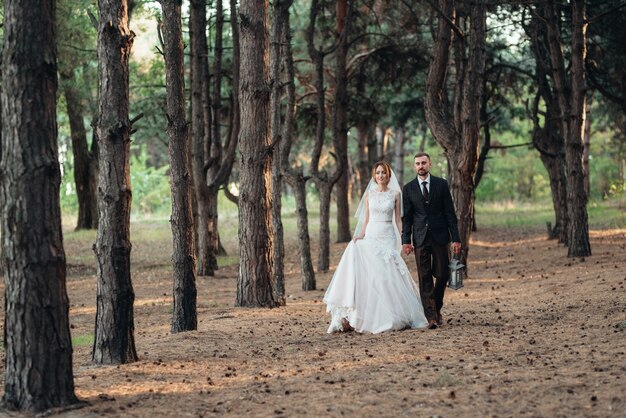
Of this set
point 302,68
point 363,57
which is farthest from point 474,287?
point 302,68

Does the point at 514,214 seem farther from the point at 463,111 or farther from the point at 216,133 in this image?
the point at 463,111

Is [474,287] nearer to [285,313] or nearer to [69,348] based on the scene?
[285,313]

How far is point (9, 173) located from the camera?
7.65 m

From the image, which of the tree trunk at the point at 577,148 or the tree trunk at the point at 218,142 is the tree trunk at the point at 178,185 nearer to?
the tree trunk at the point at 218,142

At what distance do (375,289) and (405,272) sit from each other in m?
0.49

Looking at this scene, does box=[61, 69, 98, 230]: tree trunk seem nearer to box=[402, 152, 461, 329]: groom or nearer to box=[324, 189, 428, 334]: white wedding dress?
box=[324, 189, 428, 334]: white wedding dress

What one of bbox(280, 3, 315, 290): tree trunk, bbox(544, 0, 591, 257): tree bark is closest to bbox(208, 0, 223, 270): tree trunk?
bbox(280, 3, 315, 290): tree trunk

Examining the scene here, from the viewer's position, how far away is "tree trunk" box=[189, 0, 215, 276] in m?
22.2

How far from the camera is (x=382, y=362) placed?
9.96m

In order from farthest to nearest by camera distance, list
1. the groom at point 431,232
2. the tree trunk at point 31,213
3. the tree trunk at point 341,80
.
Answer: the tree trunk at point 341,80
the groom at point 431,232
the tree trunk at point 31,213

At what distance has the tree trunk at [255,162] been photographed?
48.8 ft

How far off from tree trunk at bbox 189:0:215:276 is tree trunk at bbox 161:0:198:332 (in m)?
9.55

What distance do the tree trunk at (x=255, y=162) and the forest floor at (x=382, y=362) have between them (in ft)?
1.72

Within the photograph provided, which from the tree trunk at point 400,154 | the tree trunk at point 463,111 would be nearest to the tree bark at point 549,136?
the tree trunk at point 463,111
